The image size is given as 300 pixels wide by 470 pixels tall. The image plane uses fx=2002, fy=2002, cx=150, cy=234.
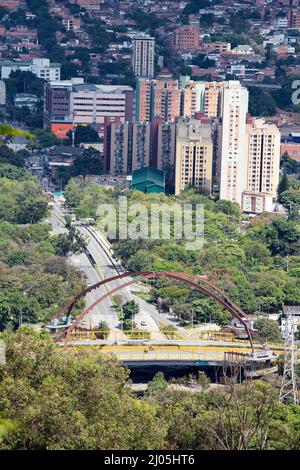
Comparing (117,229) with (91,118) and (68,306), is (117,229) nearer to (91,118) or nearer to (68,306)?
(68,306)

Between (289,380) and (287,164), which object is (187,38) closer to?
(287,164)

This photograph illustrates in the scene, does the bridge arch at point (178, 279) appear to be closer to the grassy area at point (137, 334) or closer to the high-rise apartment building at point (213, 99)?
the grassy area at point (137, 334)

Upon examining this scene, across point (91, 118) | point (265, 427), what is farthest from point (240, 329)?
point (91, 118)

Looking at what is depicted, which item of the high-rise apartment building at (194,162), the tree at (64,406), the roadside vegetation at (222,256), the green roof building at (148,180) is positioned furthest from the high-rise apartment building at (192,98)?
the tree at (64,406)

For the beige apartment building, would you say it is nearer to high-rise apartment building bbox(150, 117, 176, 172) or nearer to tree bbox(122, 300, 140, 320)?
high-rise apartment building bbox(150, 117, 176, 172)
